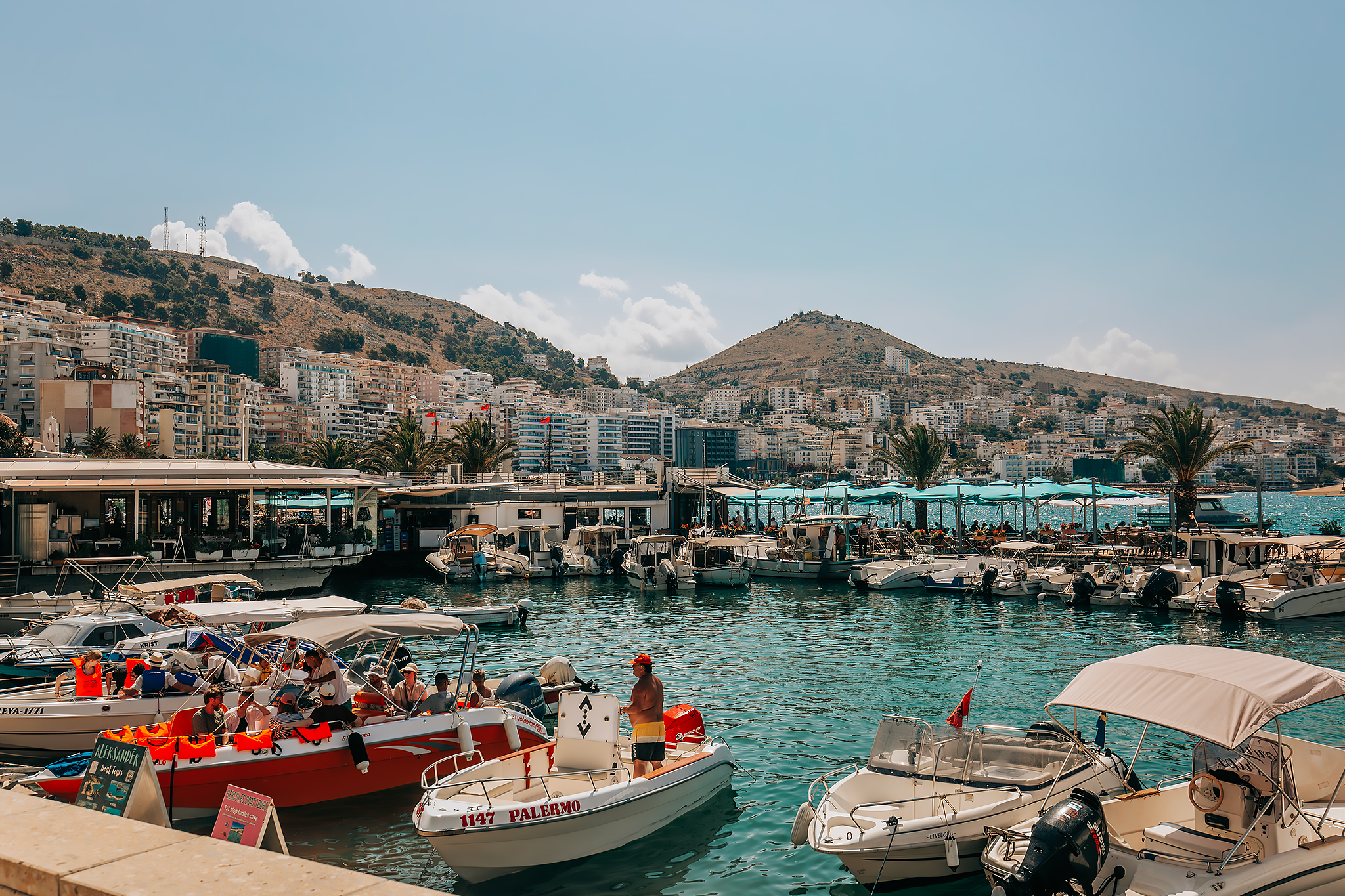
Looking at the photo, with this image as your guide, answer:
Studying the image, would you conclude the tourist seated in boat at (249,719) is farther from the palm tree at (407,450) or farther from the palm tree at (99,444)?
the palm tree at (99,444)

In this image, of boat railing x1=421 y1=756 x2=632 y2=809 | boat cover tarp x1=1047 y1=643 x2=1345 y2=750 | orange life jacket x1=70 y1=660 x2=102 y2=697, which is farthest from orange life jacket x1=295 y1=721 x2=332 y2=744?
boat cover tarp x1=1047 y1=643 x2=1345 y2=750

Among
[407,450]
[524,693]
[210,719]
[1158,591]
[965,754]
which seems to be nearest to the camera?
[965,754]

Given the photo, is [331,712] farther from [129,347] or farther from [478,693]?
[129,347]

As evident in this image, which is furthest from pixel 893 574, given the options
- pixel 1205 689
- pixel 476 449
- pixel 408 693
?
pixel 476 449

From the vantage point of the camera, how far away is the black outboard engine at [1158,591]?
32438 mm

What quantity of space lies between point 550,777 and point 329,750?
342 centimetres

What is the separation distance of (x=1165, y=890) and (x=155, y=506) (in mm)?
40547

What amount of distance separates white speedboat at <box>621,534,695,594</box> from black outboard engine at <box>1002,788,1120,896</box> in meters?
31.9

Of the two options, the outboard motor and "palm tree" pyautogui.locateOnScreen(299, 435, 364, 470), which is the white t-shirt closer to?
the outboard motor

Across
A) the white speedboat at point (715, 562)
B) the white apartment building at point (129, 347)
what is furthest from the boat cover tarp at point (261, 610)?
the white apartment building at point (129, 347)

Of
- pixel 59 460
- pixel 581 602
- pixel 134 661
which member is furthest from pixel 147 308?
pixel 134 661

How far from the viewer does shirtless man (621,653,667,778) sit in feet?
37.0

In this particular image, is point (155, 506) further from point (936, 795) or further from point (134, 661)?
point (936, 795)

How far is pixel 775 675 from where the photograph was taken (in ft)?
70.9
